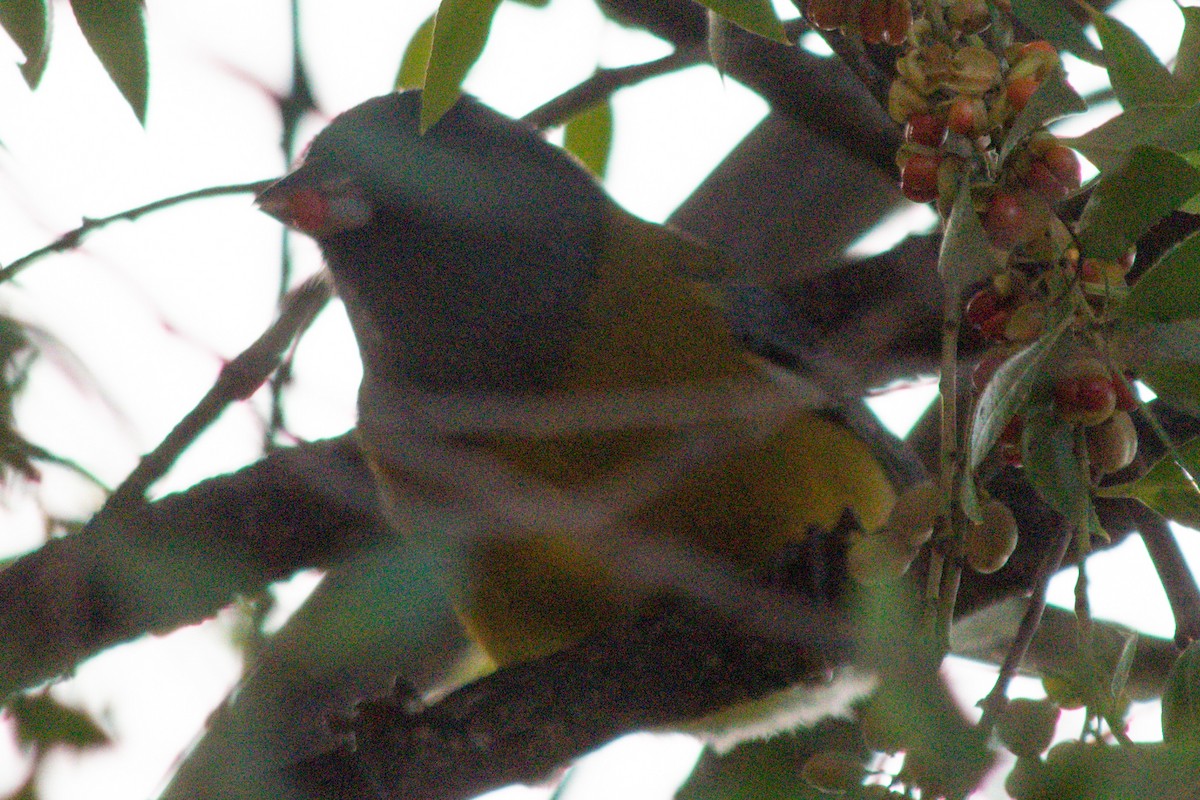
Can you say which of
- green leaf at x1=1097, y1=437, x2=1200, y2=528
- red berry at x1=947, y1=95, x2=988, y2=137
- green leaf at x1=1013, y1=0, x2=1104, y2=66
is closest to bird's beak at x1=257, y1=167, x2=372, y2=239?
green leaf at x1=1013, y1=0, x2=1104, y2=66

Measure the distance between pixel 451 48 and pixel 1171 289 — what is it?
0.69m

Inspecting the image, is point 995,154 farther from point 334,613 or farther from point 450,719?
point 334,613

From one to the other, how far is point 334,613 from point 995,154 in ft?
6.17

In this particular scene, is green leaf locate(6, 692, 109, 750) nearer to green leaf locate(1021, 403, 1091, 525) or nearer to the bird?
the bird

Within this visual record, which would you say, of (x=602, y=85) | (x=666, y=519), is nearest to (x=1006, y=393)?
(x=666, y=519)

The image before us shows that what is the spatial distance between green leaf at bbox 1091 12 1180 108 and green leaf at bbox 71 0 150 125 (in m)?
1.04

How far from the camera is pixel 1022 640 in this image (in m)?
1.08

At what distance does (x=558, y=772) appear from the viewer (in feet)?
7.30

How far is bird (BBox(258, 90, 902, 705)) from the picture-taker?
7.41ft

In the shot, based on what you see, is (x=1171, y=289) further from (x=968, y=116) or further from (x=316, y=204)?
(x=316, y=204)

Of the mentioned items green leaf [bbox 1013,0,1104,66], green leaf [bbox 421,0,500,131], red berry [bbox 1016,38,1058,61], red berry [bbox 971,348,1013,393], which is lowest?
red berry [bbox 971,348,1013,393]

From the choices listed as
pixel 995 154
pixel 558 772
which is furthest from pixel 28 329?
pixel 995 154

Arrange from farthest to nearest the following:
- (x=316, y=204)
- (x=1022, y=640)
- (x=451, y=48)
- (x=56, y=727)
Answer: (x=316, y=204) < (x=56, y=727) < (x=451, y=48) < (x=1022, y=640)

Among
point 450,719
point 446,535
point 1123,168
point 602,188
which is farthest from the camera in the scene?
point 602,188
